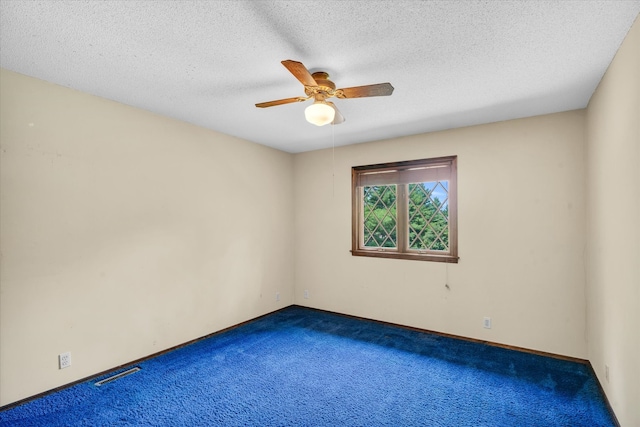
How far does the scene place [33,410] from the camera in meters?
2.23

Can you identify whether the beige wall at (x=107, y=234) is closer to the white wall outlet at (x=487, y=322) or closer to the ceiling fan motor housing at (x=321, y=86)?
the ceiling fan motor housing at (x=321, y=86)

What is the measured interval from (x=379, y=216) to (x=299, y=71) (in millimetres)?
2805

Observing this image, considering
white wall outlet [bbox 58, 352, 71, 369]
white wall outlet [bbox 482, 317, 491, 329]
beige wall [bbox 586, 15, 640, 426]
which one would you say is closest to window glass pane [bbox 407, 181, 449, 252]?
white wall outlet [bbox 482, 317, 491, 329]

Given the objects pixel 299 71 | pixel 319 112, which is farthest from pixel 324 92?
pixel 299 71

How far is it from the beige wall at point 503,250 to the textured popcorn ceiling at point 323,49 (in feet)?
1.57

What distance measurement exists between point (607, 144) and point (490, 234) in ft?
4.65

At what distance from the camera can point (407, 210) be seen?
4.11 m

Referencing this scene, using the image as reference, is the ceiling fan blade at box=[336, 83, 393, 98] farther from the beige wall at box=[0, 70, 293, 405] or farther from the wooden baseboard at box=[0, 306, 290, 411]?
the wooden baseboard at box=[0, 306, 290, 411]

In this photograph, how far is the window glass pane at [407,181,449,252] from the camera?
385cm

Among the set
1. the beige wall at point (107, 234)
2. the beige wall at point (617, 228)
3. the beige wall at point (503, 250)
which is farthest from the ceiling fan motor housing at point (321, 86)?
the beige wall at point (503, 250)

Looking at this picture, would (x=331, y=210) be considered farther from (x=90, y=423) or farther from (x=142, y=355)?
(x=90, y=423)

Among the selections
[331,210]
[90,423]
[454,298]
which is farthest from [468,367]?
[90,423]

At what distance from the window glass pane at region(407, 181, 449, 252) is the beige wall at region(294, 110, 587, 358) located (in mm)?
221

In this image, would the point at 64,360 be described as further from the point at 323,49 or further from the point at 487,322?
the point at 487,322
